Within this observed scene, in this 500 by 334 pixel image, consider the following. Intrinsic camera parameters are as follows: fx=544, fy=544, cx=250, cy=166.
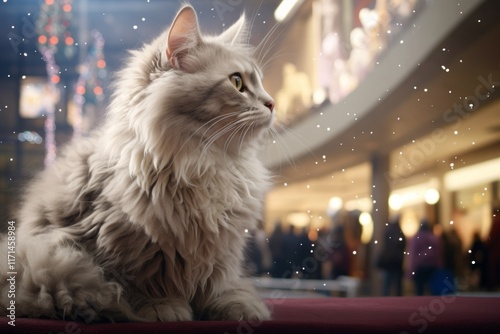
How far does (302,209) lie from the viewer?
4754mm

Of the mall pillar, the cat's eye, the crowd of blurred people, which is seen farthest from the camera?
the mall pillar

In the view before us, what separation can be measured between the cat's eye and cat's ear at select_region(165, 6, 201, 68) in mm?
100

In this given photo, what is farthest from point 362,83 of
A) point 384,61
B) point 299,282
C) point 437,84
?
point 299,282

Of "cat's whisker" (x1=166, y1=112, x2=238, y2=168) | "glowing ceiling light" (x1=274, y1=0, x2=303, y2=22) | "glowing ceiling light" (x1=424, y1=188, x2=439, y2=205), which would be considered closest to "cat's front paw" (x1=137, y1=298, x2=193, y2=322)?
"cat's whisker" (x1=166, y1=112, x2=238, y2=168)

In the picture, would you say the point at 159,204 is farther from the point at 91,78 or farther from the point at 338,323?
the point at 91,78

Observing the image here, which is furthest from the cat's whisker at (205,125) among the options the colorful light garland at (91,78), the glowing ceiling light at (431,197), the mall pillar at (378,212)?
the glowing ceiling light at (431,197)

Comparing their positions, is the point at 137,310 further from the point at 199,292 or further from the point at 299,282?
the point at 299,282

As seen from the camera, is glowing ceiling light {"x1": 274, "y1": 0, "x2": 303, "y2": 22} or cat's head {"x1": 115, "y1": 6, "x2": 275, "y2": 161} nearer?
cat's head {"x1": 115, "y1": 6, "x2": 275, "y2": 161}

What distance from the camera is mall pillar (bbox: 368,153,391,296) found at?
420 centimetres

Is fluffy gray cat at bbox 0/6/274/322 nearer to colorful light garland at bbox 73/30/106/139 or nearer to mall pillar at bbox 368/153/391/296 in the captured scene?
colorful light garland at bbox 73/30/106/139

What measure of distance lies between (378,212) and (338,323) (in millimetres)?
3550

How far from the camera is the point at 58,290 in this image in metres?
0.92

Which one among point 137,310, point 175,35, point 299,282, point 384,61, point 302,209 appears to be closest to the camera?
point 137,310

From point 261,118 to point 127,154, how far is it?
10.6 inches
